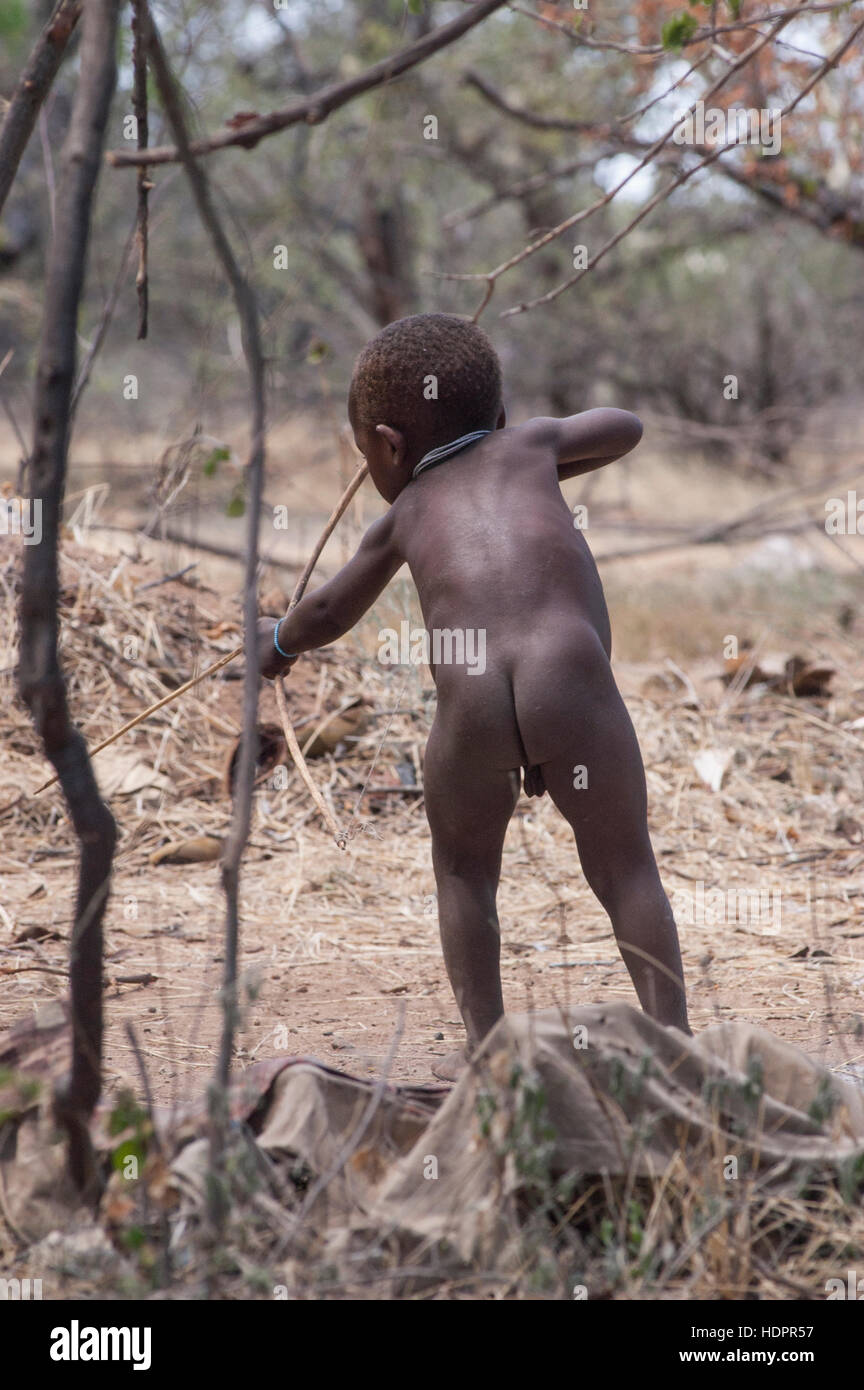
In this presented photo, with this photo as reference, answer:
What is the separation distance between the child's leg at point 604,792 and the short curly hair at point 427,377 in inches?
18.3

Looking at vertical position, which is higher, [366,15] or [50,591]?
[366,15]

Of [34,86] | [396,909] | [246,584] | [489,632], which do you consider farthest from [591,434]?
[396,909]

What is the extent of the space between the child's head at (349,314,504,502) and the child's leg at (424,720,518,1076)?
0.50m

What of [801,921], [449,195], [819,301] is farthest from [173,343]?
[801,921]

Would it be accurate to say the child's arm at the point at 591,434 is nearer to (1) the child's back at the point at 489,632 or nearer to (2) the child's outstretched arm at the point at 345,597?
(1) the child's back at the point at 489,632

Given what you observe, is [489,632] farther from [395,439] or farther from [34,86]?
[34,86]

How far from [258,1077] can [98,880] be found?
0.36m

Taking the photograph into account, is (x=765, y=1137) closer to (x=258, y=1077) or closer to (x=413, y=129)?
(x=258, y=1077)

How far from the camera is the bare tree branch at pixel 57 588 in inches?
59.5

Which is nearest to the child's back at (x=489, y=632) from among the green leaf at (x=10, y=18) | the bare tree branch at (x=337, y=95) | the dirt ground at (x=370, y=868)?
the dirt ground at (x=370, y=868)

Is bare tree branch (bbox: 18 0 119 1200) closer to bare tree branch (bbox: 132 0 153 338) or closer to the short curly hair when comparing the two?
bare tree branch (bbox: 132 0 153 338)

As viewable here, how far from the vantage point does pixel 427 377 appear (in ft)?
7.16

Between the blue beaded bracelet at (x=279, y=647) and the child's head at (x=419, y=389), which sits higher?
the child's head at (x=419, y=389)

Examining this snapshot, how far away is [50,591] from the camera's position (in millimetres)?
1580
